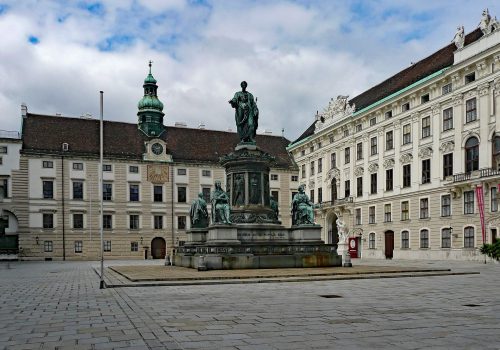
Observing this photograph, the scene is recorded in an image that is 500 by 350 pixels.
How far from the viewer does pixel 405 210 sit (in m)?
51.1

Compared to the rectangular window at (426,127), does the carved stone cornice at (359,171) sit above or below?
below

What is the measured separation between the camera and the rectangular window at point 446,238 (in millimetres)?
44344

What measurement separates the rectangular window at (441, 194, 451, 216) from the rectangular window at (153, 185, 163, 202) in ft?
114

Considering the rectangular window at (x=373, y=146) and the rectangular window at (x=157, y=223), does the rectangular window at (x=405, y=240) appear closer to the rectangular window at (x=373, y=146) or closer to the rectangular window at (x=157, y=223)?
the rectangular window at (x=373, y=146)

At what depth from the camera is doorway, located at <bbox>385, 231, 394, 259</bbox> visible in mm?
52850

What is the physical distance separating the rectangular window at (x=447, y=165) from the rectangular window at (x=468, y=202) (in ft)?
9.18

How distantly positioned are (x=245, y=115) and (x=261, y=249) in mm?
7811

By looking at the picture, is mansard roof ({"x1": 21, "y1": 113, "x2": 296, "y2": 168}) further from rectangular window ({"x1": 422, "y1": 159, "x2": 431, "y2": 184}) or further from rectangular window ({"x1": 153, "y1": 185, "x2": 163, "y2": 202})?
rectangular window ({"x1": 422, "y1": 159, "x2": 431, "y2": 184})

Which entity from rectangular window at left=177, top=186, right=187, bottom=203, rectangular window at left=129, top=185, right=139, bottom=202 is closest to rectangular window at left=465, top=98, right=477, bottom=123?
rectangular window at left=177, top=186, right=187, bottom=203

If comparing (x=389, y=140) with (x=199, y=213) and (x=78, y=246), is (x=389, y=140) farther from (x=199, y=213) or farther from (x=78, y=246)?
(x=78, y=246)

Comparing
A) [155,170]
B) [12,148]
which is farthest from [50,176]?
[155,170]

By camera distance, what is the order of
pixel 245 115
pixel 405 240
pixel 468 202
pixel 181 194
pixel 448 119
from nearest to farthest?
pixel 245 115, pixel 468 202, pixel 448 119, pixel 405 240, pixel 181 194

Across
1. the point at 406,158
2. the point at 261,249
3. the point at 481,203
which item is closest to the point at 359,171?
the point at 406,158

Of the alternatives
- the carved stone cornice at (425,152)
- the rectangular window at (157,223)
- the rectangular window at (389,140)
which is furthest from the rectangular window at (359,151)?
the rectangular window at (157,223)
